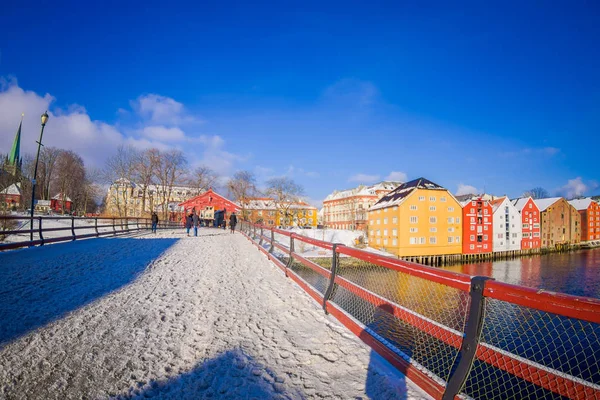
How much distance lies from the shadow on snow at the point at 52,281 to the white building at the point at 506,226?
63.3m

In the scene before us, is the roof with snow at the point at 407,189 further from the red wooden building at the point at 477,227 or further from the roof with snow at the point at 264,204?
the roof with snow at the point at 264,204

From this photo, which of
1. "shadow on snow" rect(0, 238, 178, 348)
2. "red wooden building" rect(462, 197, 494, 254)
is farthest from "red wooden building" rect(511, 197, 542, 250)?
"shadow on snow" rect(0, 238, 178, 348)

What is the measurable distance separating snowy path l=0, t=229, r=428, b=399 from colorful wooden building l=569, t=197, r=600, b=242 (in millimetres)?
104390

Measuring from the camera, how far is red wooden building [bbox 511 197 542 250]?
6206 cm

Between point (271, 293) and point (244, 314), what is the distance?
1.29 meters

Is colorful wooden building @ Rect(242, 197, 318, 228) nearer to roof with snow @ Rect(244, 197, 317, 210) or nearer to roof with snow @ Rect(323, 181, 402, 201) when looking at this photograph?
roof with snow @ Rect(244, 197, 317, 210)

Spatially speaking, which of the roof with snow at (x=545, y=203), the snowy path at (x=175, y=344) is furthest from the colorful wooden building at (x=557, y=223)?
the snowy path at (x=175, y=344)

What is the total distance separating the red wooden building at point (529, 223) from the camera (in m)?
→ 62.1

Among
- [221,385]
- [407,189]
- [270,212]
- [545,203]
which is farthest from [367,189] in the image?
[221,385]

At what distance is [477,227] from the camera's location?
176ft

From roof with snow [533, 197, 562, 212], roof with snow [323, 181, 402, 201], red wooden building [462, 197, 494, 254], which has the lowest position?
red wooden building [462, 197, 494, 254]

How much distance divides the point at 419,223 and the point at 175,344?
49.1 meters

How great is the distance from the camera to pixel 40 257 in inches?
363

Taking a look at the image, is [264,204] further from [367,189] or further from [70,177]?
[367,189]
